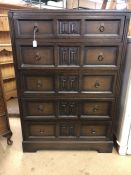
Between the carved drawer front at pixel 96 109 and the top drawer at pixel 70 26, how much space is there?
57 cm

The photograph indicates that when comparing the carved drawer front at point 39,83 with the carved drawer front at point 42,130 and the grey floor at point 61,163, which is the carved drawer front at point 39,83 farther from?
the grey floor at point 61,163

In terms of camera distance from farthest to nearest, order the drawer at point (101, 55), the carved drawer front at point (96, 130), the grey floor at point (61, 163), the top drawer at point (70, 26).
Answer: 1. the carved drawer front at point (96, 130)
2. the grey floor at point (61, 163)
3. the drawer at point (101, 55)
4. the top drawer at point (70, 26)

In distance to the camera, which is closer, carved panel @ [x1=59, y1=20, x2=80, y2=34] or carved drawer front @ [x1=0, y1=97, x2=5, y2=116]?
carved panel @ [x1=59, y1=20, x2=80, y2=34]

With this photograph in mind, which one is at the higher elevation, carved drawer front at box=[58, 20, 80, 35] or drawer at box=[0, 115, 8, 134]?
carved drawer front at box=[58, 20, 80, 35]

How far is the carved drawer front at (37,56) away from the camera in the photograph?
1.30m

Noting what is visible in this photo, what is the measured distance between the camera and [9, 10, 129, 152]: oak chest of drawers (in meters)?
1.22

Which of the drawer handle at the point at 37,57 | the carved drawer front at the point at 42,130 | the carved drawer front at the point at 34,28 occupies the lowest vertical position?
the carved drawer front at the point at 42,130

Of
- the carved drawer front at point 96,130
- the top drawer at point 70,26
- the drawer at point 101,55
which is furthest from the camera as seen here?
the carved drawer front at point 96,130

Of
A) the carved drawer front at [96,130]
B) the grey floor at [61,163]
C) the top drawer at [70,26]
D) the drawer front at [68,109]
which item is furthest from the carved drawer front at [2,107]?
Result: the carved drawer front at [96,130]

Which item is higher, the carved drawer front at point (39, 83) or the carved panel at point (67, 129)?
the carved drawer front at point (39, 83)

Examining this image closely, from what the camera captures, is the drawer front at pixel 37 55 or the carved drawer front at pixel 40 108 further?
the carved drawer front at pixel 40 108

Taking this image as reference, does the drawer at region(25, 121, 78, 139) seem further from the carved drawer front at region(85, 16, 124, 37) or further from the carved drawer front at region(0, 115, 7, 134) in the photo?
the carved drawer front at region(85, 16, 124, 37)

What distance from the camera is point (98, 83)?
141cm

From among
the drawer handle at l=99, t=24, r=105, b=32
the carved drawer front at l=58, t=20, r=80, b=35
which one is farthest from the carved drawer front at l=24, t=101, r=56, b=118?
the drawer handle at l=99, t=24, r=105, b=32
